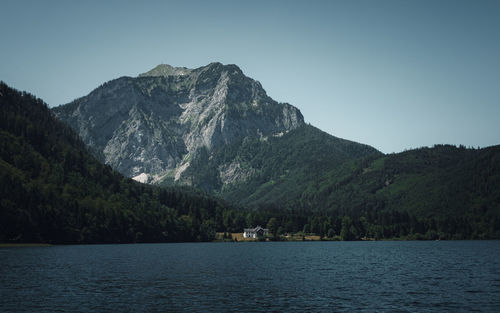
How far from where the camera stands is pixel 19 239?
180125 mm

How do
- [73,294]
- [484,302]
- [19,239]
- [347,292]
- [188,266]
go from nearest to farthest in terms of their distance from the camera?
1. [484,302]
2. [73,294]
3. [347,292]
4. [188,266]
5. [19,239]

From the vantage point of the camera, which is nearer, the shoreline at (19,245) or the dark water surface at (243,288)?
the dark water surface at (243,288)

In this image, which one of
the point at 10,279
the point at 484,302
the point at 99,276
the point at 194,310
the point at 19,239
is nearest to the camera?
the point at 194,310

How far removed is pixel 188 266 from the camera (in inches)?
4338

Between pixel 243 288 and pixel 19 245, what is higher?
pixel 19 245

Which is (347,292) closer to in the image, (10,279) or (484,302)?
(484,302)

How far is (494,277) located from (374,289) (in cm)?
3168

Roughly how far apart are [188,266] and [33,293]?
47058 mm

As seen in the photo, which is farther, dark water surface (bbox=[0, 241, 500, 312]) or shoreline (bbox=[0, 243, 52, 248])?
shoreline (bbox=[0, 243, 52, 248])

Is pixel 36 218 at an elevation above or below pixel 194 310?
above

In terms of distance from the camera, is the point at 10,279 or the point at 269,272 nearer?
the point at 10,279

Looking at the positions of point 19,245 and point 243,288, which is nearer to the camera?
point 243,288

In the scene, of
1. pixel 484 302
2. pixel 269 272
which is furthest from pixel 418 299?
pixel 269 272

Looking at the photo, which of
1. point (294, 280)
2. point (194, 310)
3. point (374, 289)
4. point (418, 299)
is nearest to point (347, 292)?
point (374, 289)
